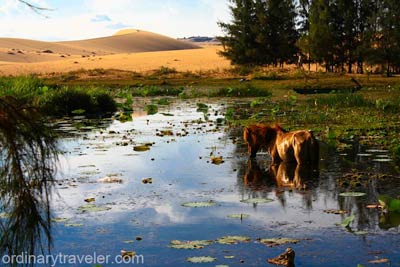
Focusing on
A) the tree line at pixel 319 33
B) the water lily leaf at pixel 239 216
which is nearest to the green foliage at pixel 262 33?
the tree line at pixel 319 33

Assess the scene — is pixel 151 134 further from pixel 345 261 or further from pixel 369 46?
pixel 369 46

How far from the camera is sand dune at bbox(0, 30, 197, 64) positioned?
103812mm

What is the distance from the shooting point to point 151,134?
17.4 m

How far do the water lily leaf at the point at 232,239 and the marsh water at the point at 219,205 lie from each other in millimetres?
64

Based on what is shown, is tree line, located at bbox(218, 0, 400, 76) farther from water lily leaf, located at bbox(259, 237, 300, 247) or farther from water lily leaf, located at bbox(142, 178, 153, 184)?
water lily leaf, located at bbox(259, 237, 300, 247)

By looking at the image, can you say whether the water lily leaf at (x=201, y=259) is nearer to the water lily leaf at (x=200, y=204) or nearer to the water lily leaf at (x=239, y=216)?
the water lily leaf at (x=239, y=216)

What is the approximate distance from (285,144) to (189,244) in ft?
17.6

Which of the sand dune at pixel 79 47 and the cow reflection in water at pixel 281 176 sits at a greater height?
the sand dune at pixel 79 47

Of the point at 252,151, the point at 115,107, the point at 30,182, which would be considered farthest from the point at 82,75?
the point at 30,182

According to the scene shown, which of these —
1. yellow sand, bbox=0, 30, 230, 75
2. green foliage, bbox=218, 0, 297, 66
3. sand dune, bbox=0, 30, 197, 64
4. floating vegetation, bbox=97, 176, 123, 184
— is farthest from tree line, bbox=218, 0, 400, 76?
sand dune, bbox=0, 30, 197, 64

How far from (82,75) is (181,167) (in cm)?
4596

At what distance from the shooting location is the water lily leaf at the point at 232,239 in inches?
268

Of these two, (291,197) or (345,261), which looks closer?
(345,261)

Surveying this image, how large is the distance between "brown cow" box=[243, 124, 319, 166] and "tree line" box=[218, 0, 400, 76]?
3585 cm
